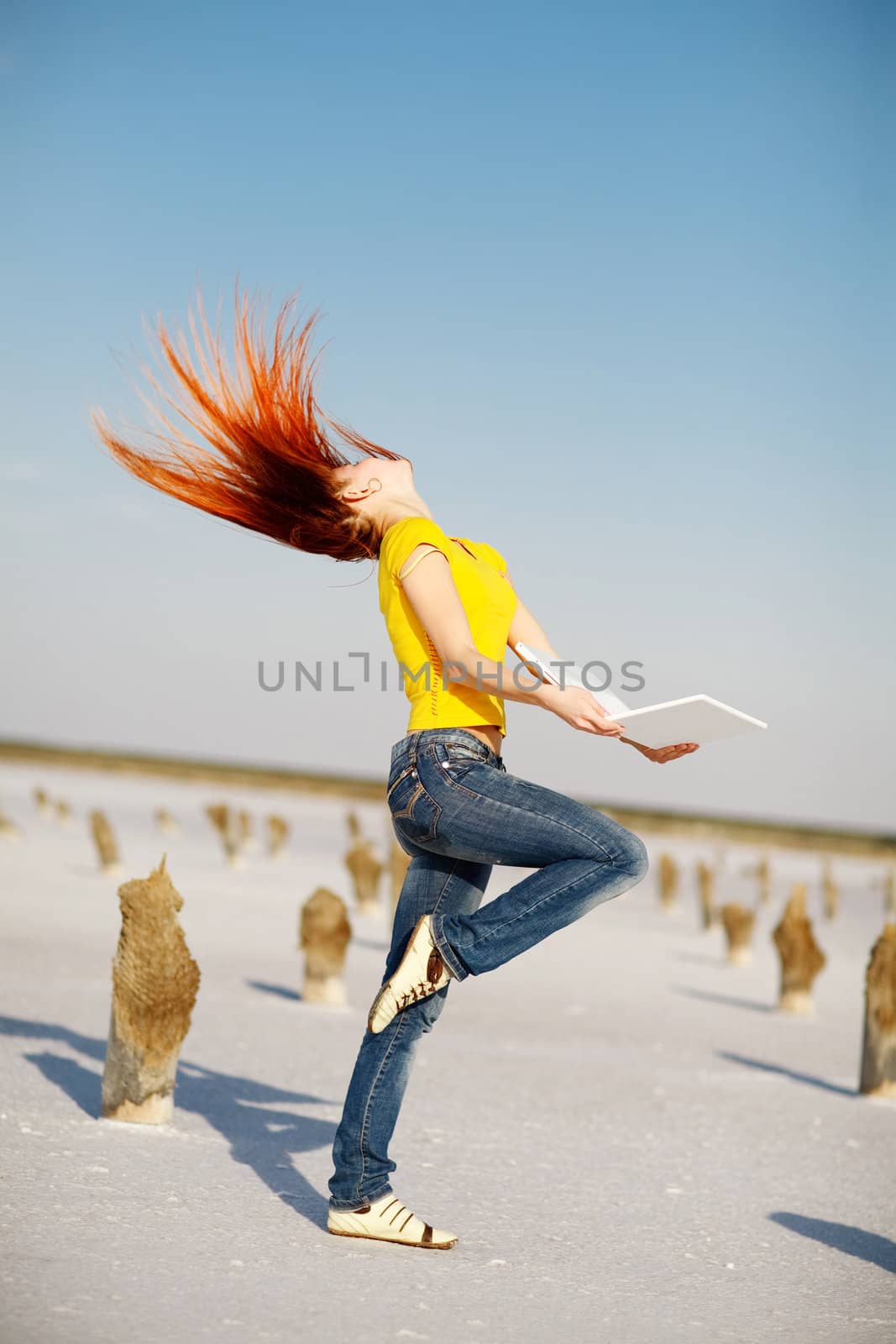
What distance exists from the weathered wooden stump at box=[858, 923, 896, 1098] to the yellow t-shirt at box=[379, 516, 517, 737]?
4.04 m

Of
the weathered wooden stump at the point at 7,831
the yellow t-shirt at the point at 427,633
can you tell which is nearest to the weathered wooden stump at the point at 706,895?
the weathered wooden stump at the point at 7,831

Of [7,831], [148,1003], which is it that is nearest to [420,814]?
[148,1003]

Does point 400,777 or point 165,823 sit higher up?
point 400,777

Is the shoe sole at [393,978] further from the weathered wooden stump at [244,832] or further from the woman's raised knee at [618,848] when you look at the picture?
the weathered wooden stump at [244,832]

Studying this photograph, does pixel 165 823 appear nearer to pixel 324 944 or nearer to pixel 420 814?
pixel 324 944

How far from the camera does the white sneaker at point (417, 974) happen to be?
3.94 meters

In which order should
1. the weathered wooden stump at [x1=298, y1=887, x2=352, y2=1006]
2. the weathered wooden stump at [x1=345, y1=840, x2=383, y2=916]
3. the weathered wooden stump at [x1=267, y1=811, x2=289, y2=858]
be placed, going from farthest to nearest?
the weathered wooden stump at [x1=267, y1=811, x2=289, y2=858] → the weathered wooden stump at [x1=345, y1=840, x2=383, y2=916] → the weathered wooden stump at [x1=298, y1=887, x2=352, y2=1006]

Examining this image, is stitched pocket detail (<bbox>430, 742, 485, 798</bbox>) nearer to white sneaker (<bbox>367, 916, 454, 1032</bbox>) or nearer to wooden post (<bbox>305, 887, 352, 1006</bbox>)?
white sneaker (<bbox>367, 916, 454, 1032</bbox>)

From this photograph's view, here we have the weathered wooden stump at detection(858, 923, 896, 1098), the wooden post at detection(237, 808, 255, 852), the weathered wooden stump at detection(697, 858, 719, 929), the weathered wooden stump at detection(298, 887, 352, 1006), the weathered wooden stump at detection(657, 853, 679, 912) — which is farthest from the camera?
the wooden post at detection(237, 808, 255, 852)

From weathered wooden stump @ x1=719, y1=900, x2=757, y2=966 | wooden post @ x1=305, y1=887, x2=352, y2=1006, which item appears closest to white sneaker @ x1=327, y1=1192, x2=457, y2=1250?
wooden post @ x1=305, y1=887, x2=352, y2=1006

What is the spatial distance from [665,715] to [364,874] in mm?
12430

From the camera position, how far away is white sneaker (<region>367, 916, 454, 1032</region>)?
394 cm

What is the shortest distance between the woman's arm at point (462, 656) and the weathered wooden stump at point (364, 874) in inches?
457

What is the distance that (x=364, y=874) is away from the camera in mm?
15984
